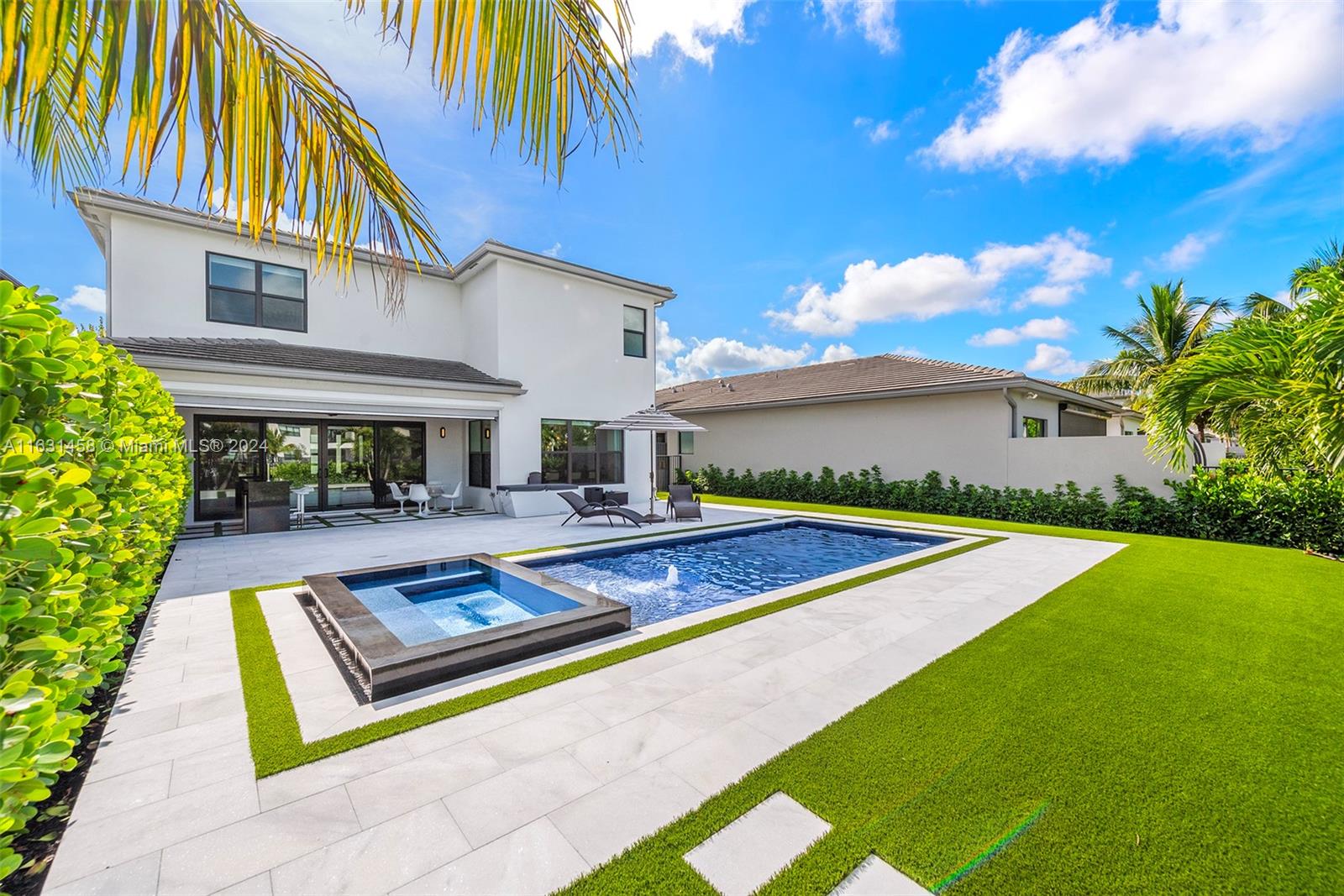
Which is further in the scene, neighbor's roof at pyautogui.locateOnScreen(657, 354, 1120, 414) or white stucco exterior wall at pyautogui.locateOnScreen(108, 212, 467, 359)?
neighbor's roof at pyautogui.locateOnScreen(657, 354, 1120, 414)

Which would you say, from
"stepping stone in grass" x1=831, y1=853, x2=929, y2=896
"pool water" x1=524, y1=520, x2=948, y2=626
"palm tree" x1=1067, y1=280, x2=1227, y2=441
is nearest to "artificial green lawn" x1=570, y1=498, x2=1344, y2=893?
"stepping stone in grass" x1=831, y1=853, x2=929, y2=896

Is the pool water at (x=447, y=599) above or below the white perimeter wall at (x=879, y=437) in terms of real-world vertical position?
below

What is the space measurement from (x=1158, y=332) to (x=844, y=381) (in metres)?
13.3

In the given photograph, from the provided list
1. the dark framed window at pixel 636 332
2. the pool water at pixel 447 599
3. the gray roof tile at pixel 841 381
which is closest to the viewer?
the pool water at pixel 447 599

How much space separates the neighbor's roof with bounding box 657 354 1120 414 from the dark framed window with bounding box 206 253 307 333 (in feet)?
51.4

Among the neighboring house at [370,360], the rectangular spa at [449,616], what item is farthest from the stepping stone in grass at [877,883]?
the neighboring house at [370,360]

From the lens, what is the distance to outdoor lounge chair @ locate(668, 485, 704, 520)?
48.8 feet

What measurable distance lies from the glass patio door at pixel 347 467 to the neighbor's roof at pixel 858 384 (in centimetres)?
1362

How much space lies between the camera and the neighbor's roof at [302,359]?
38.0 feet

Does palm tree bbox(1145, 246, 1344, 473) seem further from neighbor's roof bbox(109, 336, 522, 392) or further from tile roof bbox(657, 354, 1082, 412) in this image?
neighbor's roof bbox(109, 336, 522, 392)

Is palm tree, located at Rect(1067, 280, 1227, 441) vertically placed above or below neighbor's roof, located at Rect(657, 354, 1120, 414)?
above

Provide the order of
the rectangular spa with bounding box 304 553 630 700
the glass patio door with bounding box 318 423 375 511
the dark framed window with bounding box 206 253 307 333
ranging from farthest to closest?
the glass patio door with bounding box 318 423 375 511 < the dark framed window with bounding box 206 253 307 333 < the rectangular spa with bounding box 304 553 630 700

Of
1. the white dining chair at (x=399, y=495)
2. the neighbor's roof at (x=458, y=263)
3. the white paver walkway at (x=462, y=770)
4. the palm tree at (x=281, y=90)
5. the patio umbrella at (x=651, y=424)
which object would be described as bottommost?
the white paver walkway at (x=462, y=770)

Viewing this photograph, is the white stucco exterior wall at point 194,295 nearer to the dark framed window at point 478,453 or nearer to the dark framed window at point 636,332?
the dark framed window at point 478,453
